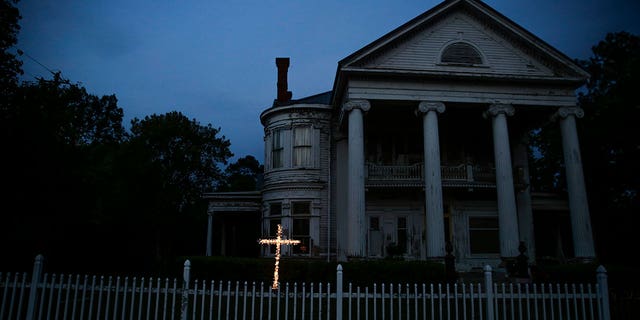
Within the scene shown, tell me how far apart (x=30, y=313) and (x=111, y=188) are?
20.2m

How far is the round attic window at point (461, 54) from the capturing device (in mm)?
17016

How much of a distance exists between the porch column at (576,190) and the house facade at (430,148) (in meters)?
0.04

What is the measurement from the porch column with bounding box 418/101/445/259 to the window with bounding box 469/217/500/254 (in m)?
4.70

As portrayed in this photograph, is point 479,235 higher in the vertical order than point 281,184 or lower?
lower

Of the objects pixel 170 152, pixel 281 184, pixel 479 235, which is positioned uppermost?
pixel 170 152

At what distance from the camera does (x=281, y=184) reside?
19.3 meters

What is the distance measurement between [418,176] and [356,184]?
443 cm

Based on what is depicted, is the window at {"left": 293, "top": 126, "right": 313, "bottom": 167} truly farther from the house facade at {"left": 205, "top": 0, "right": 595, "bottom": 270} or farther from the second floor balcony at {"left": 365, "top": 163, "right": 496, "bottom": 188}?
the second floor balcony at {"left": 365, "top": 163, "right": 496, "bottom": 188}

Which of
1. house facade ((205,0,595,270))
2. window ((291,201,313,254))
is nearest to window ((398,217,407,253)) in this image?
house facade ((205,0,595,270))

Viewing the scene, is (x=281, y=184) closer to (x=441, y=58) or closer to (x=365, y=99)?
(x=365, y=99)

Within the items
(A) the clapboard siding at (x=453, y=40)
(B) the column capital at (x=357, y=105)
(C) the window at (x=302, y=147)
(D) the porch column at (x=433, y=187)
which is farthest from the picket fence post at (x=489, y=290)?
(C) the window at (x=302, y=147)

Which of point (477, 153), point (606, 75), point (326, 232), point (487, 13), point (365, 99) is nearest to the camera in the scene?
point (365, 99)

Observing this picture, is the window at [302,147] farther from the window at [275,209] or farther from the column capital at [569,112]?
the column capital at [569,112]

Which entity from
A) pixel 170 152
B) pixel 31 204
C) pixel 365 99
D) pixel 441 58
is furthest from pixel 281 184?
pixel 170 152
